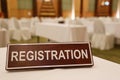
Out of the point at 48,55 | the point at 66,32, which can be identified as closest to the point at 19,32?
the point at 66,32

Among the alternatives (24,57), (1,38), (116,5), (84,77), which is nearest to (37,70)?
(24,57)

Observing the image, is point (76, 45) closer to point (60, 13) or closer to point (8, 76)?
point (8, 76)

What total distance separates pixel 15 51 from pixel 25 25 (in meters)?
6.62

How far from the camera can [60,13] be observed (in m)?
11.0

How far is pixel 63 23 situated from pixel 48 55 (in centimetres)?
375

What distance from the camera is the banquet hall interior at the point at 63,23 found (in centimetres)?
341

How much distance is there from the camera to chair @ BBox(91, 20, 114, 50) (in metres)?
4.38

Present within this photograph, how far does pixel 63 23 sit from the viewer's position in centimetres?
445

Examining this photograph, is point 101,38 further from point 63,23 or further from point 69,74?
point 69,74

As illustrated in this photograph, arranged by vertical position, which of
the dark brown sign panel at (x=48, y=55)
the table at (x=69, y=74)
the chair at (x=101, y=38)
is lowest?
the chair at (x=101, y=38)

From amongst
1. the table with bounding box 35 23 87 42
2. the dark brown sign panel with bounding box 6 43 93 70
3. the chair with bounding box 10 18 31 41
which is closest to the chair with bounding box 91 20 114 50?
the table with bounding box 35 23 87 42

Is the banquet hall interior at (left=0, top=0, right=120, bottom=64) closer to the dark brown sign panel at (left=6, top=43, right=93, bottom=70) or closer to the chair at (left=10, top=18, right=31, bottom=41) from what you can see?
the chair at (left=10, top=18, right=31, bottom=41)

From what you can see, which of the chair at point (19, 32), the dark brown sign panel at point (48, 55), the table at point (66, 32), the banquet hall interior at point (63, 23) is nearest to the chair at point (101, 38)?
the banquet hall interior at point (63, 23)

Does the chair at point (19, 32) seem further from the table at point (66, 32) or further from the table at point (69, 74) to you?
the table at point (69, 74)
